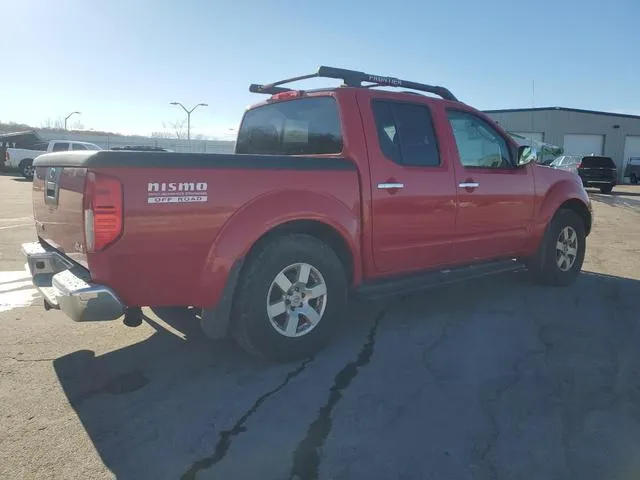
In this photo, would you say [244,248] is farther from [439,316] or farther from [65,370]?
Answer: [439,316]

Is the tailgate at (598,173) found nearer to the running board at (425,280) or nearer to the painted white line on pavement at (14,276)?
the running board at (425,280)

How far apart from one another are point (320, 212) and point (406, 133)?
1262mm

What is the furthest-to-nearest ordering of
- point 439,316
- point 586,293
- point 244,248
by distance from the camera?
point 586,293 → point 439,316 → point 244,248

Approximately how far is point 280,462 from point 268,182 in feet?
5.82

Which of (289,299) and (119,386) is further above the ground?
(289,299)

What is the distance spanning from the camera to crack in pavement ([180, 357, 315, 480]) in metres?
2.58

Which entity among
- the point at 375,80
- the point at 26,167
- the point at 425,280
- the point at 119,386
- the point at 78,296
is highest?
the point at 375,80

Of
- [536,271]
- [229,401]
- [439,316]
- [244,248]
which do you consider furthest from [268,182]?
[536,271]

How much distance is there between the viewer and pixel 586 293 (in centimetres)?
598

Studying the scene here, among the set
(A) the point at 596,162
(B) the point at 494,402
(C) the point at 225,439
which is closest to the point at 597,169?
(A) the point at 596,162

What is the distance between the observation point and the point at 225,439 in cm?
285

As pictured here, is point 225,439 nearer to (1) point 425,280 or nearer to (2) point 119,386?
(2) point 119,386

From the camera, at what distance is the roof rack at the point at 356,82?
177 inches

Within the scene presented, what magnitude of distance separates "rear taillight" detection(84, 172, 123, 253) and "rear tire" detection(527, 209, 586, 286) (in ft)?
15.2
